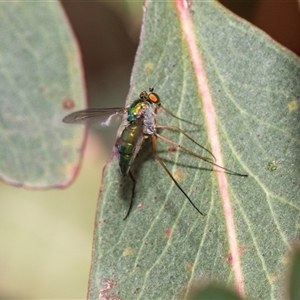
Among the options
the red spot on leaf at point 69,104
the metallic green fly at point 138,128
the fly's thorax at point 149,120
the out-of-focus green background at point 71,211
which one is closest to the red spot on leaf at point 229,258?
the metallic green fly at point 138,128

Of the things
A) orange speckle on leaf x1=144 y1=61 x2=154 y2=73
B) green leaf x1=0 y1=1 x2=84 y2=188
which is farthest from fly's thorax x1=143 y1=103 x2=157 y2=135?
green leaf x1=0 y1=1 x2=84 y2=188

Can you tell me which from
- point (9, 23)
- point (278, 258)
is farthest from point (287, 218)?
point (9, 23)

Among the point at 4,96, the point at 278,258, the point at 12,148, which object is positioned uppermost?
the point at 4,96

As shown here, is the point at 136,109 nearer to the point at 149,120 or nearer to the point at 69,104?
Result: the point at 149,120

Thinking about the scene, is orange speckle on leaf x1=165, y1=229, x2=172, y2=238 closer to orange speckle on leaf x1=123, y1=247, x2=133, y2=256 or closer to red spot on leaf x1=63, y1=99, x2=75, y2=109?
orange speckle on leaf x1=123, y1=247, x2=133, y2=256

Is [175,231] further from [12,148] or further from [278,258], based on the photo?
[12,148]

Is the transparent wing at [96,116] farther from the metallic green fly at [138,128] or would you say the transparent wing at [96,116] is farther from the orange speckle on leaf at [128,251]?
the orange speckle on leaf at [128,251]

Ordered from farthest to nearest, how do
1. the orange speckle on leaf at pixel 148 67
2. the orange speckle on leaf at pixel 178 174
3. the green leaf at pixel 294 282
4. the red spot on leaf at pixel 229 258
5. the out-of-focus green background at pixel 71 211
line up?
the out-of-focus green background at pixel 71 211 < the orange speckle on leaf at pixel 148 67 < the orange speckle on leaf at pixel 178 174 < the red spot on leaf at pixel 229 258 < the green leaf at pixel 294 282
